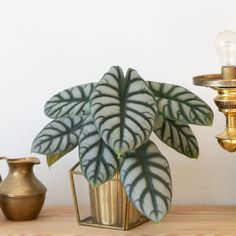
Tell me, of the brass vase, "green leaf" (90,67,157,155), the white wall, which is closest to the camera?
"green leaf" (90,67,157,155)

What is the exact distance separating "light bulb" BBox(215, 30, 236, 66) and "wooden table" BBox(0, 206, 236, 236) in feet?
1.06

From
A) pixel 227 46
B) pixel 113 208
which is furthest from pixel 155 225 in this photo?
pixel 227 46

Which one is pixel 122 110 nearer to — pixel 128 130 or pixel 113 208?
pixel 128 130

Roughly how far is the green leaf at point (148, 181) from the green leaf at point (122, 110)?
7 cm

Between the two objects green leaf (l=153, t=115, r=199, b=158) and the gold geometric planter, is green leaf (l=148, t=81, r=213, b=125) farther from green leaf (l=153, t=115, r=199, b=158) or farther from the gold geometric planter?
the gold geometric planter

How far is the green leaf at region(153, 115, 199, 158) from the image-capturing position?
1.18 metres

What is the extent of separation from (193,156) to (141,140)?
207 millimetres

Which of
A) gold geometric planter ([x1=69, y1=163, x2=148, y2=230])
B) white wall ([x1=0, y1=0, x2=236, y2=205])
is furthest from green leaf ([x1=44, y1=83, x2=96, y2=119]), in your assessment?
white wall ([x1=0, y1=0, x2=236, y2=205])

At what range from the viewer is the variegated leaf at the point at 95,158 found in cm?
105

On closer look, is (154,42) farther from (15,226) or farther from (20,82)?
(15,226)

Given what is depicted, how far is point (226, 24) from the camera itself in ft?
4.60

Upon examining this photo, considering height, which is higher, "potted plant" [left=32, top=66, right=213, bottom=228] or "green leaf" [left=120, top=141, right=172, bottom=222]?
"potted plant" [left=32, top=66, right=213, bottom=228]

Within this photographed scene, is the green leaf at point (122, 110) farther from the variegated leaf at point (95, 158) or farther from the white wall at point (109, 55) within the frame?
the white wall at point (109, 55)

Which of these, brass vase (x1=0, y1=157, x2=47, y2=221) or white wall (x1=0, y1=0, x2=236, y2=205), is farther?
white wall (x1=0, y1=0, x2=236, y2=205)
